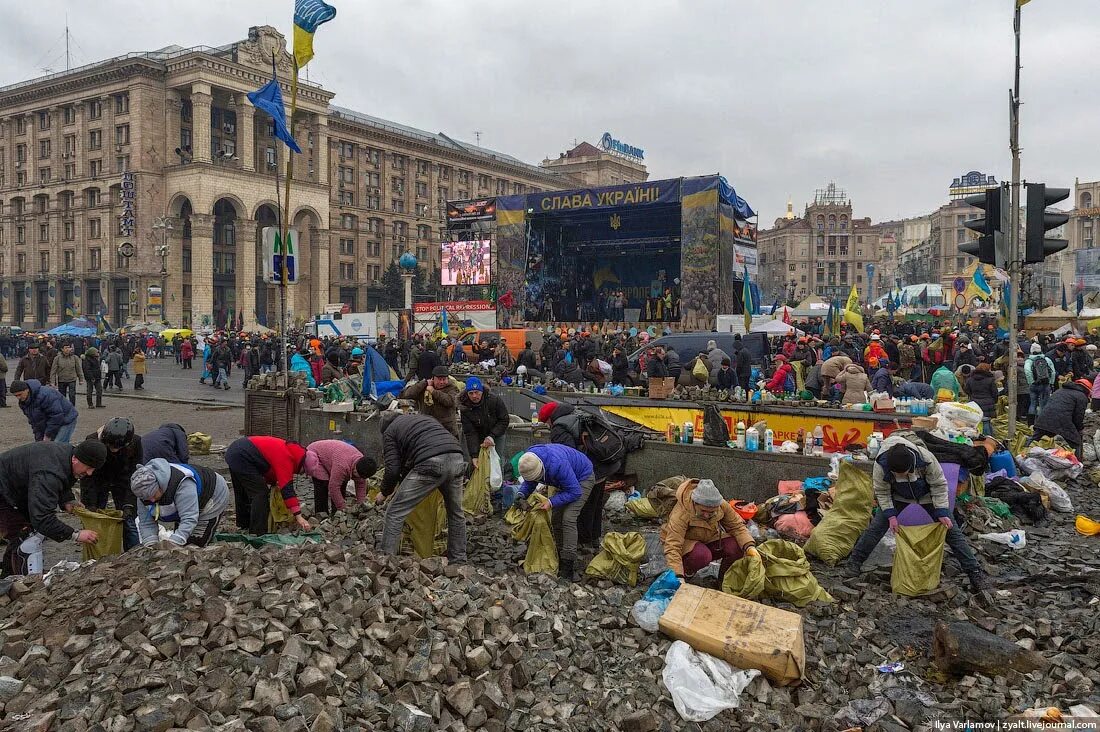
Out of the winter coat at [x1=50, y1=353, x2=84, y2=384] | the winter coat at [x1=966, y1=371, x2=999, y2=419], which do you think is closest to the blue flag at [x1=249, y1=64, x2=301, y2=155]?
the winter coat at [x1=50, y1=353, x2=84, y2=384]

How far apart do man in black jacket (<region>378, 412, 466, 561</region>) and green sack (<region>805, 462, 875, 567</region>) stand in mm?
3544

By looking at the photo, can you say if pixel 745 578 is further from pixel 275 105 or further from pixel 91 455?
pixel 275 105

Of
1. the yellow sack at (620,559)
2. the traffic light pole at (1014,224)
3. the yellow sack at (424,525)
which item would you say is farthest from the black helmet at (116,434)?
the traffic light pole at (1014,224)

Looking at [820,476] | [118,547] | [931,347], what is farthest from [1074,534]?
[931,347]

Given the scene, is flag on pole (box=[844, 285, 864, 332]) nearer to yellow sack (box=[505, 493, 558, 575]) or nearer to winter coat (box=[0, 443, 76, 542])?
yellow sack (box=[505, 493, 558, 575])

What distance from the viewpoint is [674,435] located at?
10.6 metres

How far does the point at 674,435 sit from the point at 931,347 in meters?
11.2

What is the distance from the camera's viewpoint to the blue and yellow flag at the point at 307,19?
14.6 meters

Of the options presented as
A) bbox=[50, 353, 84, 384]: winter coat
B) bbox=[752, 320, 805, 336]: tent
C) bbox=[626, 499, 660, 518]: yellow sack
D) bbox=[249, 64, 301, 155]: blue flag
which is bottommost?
bbox=[626, 499, 660, 518]: yellow sack

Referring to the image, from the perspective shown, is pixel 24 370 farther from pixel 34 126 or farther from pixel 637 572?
pixel 34 126

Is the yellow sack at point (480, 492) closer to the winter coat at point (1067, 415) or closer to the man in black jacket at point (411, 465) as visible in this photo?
the man in black jacket at point (411, 465)

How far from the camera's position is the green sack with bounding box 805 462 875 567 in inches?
297

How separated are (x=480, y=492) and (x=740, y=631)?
14.5 ft

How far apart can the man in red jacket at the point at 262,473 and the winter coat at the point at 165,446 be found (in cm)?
44
